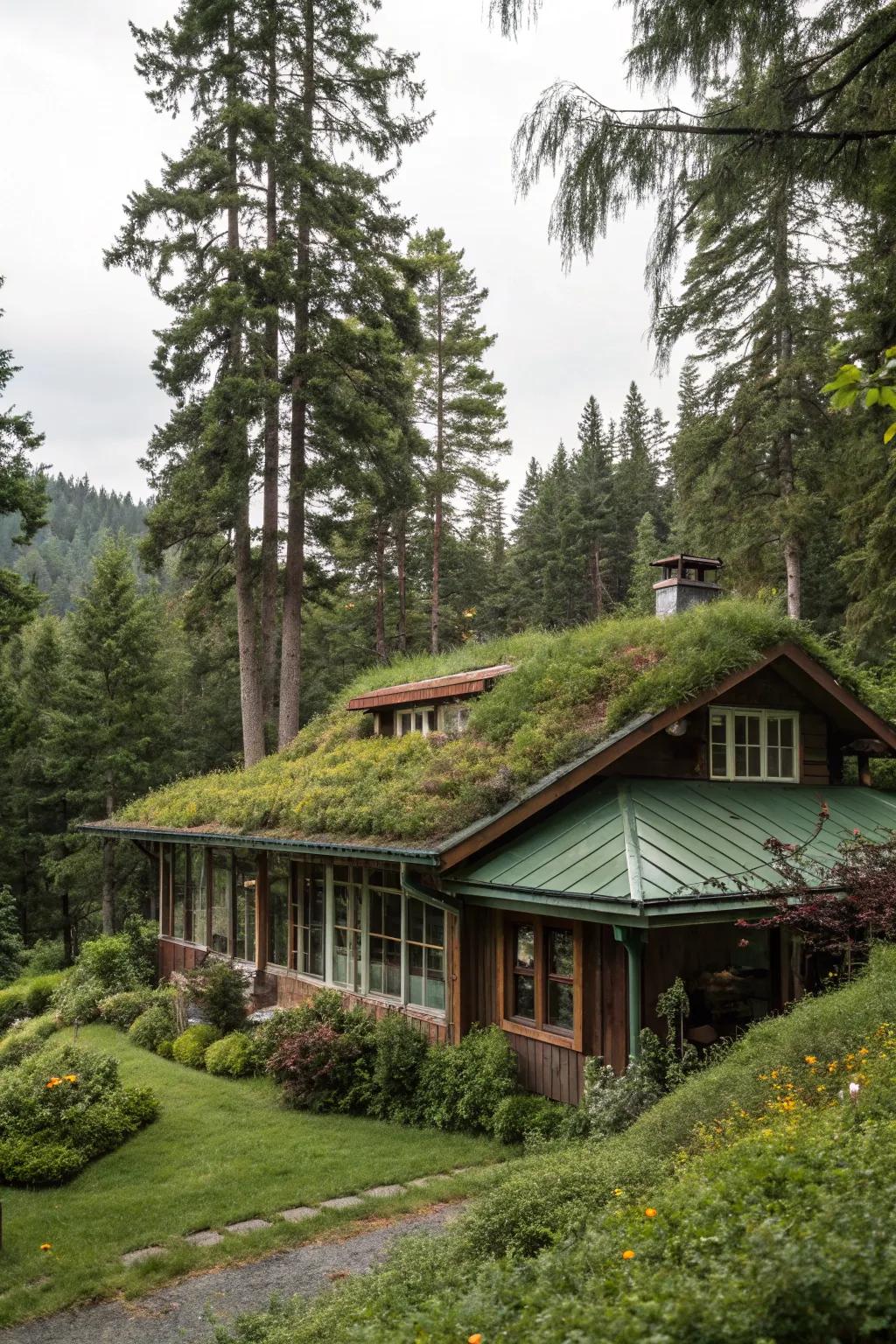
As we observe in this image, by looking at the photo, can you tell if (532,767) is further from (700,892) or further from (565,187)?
(565,187)

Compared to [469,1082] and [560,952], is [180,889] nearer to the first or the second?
[469,1082]

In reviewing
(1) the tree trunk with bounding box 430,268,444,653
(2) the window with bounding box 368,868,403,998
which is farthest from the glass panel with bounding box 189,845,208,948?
(1) the tree trunk with bounding box 430,268,444,653

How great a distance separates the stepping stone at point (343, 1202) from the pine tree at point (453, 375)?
25.4m

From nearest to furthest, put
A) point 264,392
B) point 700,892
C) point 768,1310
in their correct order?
1. point 768,1310
2. point 700,892
3. point 264,392

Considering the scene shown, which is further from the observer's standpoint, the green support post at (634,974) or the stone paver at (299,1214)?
the green support post at (634,974)

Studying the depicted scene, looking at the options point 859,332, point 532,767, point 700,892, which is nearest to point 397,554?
point 859,332

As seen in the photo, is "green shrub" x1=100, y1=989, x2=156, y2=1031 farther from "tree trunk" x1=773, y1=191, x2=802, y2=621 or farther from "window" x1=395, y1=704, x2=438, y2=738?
"tree trunk" x1=773, y1=191, x2=802, y2=621

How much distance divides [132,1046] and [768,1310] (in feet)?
46.6

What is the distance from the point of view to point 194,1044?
14.1 m

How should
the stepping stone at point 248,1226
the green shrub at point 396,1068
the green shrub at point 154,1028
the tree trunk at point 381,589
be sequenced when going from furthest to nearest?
the tree trunk at point 381,589 < the green shrub at point 154,1028 < the green shrub at point 396,1068 < the stepping stone at point 248,1226

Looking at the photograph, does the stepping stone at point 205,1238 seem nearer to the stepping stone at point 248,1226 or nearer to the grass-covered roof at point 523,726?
the stepping stone at point 248,1226

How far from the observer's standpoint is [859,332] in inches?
625

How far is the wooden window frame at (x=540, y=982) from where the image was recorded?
32.1 feet

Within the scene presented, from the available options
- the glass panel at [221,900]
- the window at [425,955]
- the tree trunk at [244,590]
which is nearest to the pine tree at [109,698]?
the tree trunk at [244,590]
